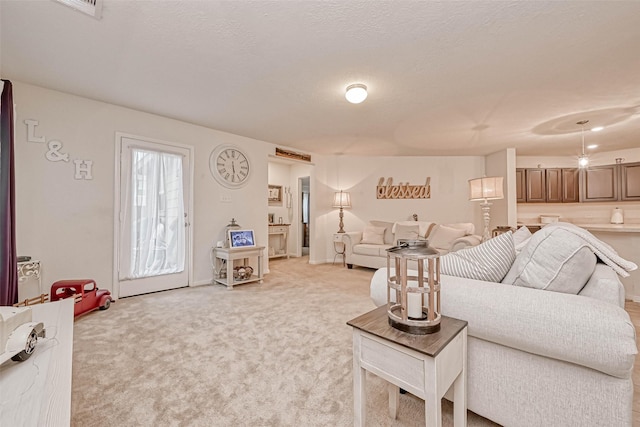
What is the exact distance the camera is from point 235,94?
2750mm

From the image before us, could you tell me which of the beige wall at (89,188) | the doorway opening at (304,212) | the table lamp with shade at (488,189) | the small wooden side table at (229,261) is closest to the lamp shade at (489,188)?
the table lamp with shade at (488,189)

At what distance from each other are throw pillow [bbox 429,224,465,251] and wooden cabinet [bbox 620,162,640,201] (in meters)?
3.25

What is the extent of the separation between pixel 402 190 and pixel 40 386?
5.73 meters

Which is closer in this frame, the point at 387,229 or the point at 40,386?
the point at 40,386

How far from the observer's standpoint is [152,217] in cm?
334

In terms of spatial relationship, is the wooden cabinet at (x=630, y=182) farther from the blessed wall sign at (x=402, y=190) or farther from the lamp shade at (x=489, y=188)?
the lamp shade at (x=489, y=188)

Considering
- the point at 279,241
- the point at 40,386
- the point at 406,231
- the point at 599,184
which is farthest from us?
the point at 279,241

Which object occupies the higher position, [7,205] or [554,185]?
[554,185]

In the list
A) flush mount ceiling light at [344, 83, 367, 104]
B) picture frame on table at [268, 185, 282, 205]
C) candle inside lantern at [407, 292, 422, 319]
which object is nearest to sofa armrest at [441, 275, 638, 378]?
candle inside lantern at [407, 292, 422, 319]

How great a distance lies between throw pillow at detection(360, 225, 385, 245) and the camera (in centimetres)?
504

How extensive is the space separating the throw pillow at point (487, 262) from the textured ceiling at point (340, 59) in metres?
1.45

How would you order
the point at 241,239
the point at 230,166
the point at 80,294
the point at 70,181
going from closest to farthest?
the point at 80,294 < the point at 70,181 < the point at 241,239 < the point at 230,166

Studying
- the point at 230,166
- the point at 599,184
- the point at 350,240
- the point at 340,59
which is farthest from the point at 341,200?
the point at 599,184

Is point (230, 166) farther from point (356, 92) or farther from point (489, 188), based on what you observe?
point (489, 188)
